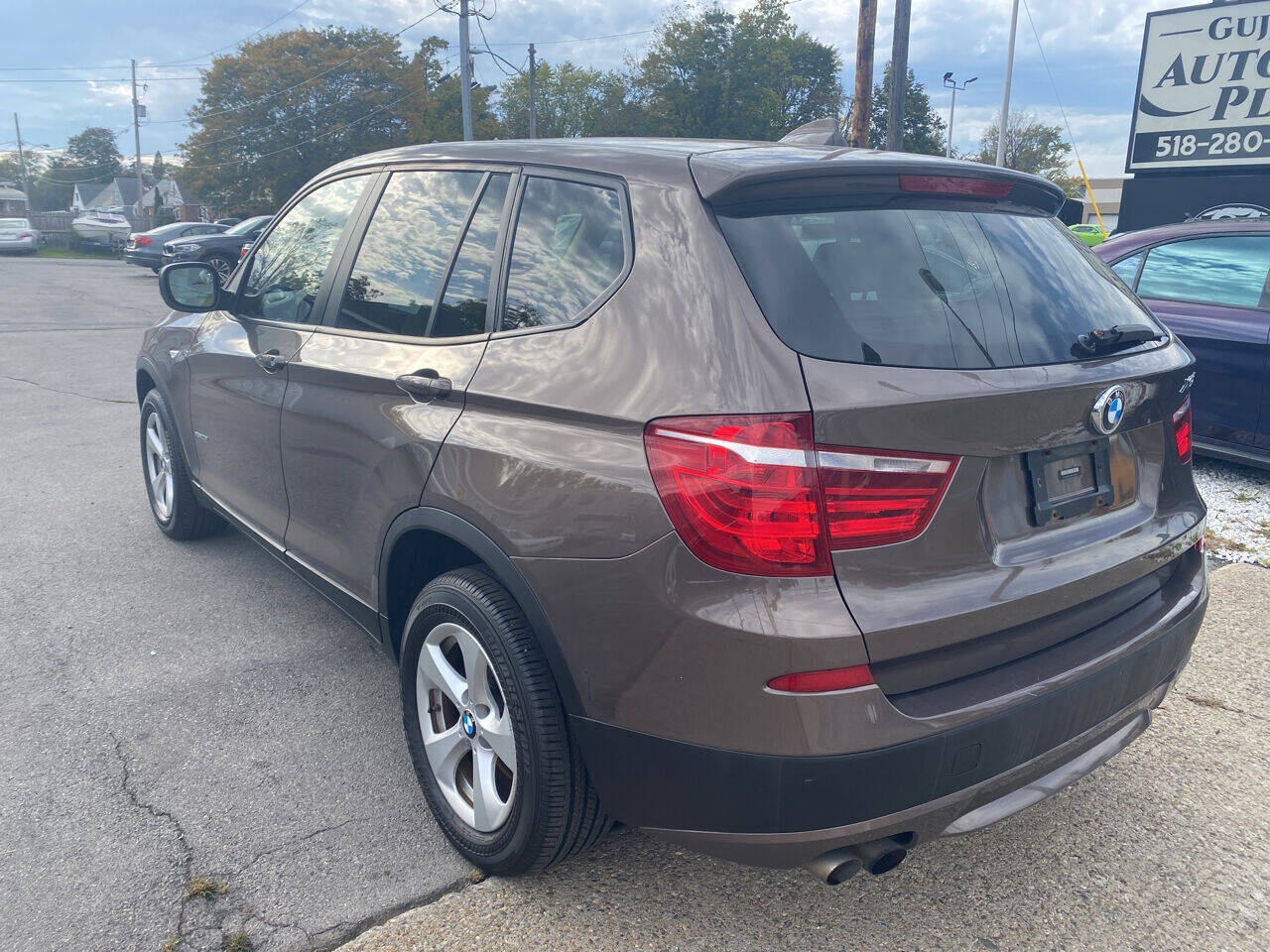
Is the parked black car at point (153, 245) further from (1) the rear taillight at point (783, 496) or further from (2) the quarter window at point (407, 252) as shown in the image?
(1) the rear taillight at point (783, 496)

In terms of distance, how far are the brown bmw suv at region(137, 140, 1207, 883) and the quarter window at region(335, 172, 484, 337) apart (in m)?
0.02

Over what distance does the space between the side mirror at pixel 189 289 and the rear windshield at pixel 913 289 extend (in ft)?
8.92

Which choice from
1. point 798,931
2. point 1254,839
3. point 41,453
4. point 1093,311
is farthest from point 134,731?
point 41,453

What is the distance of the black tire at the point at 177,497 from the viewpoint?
176 inches

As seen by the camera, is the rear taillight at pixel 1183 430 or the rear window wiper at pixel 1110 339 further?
the rear taillight at pixel 1183 430

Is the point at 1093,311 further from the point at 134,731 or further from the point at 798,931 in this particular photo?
the point at 134,731

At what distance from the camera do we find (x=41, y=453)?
6539mm

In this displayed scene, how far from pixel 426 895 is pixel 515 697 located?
24.7 inches

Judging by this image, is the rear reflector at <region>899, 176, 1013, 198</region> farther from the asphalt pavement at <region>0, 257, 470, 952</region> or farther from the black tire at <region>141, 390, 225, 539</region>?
the black tire at <region>141, 390, 225, 539</region>

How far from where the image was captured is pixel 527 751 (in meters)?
2.15

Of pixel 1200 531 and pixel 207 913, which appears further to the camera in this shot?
pixel 1200 531

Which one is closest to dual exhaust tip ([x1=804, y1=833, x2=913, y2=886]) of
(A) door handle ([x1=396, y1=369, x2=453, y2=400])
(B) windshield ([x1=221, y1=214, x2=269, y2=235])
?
(A) door handle ([x1=396, y1=369, x2=453, y2=400])

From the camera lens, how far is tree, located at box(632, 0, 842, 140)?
5956 cm

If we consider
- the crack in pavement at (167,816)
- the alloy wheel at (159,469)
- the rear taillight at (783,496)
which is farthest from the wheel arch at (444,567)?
the alloy wheel at (159,469)
